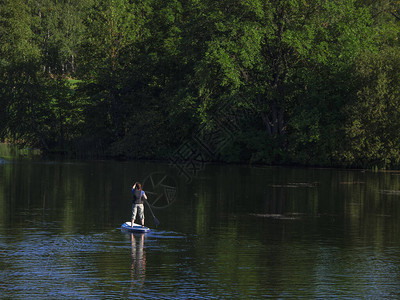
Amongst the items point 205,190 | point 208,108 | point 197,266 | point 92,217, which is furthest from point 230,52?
point 197,266

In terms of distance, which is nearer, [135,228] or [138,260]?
[138,260]

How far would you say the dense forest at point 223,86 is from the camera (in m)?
75.0

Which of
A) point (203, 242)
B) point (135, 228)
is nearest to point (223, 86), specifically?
point (135, 228)

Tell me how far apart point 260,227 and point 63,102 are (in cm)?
7151

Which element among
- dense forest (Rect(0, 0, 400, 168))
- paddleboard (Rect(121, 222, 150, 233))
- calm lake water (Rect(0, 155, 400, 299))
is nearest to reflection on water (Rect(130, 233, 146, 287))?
calm lake water (Rect(0, 155, 400, 299))

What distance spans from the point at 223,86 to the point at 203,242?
55.5 meters

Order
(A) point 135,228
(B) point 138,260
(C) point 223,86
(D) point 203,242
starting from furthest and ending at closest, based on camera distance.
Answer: (C) point 223,86 → (A) point 135,228 → (D) point 203,242 → (B) point 138,260

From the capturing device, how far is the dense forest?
7500 centimetres

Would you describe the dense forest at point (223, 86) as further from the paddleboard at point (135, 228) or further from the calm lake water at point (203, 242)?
the paddleboard at point (135, 228)

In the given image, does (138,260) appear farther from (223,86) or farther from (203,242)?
(223,86)

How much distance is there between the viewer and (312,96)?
3051 inches

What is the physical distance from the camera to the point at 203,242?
2672cm

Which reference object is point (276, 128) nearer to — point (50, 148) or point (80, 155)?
point (80, 155)

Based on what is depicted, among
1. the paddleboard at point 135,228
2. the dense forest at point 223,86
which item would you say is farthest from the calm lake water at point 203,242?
the dense forest at point 223,86
